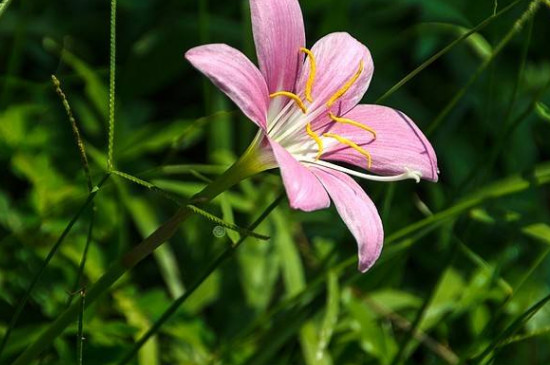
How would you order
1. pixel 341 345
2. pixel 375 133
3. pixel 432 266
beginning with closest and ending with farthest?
pixel 375 133 < pixel 341 345 < pixel 432 266

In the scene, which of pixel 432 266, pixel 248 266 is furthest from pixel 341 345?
pixel 432 266

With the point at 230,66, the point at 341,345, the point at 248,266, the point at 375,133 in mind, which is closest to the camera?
the point at 230,66

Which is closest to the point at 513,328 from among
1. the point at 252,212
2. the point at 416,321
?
the point at 416,321

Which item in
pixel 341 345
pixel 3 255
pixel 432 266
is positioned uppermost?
pixel 3 255

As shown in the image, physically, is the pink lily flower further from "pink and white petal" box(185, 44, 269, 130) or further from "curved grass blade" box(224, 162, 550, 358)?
"curved grass blade" box(224, 162, 550, 358)

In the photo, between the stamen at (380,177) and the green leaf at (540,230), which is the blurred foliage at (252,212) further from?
the stamen at (380,177)

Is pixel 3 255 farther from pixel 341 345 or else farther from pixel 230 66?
pixel 230 66
